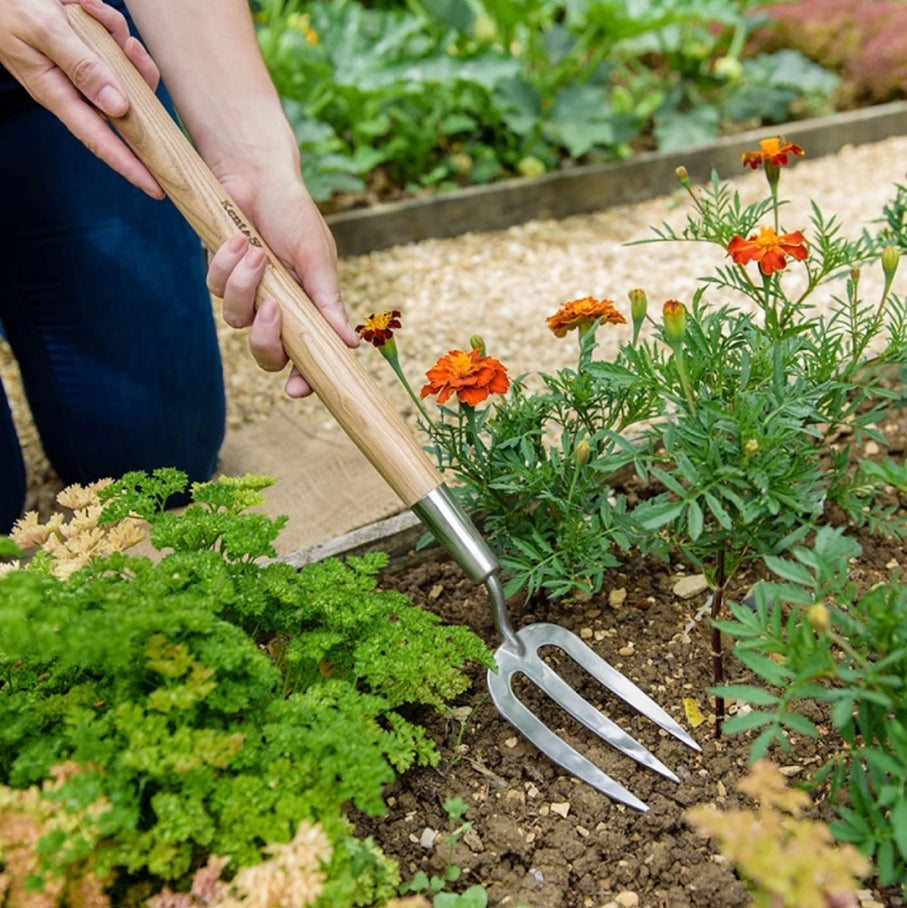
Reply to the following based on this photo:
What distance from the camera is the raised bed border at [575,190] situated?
300cm

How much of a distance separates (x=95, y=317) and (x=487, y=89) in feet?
5.42

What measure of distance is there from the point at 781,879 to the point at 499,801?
49 cm

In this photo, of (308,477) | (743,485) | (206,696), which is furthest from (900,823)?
(308,477)

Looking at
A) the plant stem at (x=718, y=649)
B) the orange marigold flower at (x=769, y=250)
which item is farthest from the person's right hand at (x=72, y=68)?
the plant stem at (x=718, y=649)

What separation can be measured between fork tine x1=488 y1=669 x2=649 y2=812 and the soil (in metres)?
0.02

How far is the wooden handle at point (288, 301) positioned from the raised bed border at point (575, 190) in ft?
5.14

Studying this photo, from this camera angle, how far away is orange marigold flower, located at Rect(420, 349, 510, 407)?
4.19ft

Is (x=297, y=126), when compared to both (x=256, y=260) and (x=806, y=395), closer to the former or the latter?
(x=256, y=260)

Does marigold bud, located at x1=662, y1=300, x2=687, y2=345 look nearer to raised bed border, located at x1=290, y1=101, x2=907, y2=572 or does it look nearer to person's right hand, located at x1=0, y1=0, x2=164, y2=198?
person's right hand, located at x1=0, y1=0, x2=164, y2=198

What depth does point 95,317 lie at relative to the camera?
1.97 metres

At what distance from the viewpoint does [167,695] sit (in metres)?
0.98

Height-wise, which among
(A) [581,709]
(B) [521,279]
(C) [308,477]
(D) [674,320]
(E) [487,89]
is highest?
(D) [674,320]

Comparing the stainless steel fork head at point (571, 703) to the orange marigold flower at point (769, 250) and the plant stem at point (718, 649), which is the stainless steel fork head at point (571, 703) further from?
the orange marigold flower at point (769, 250)

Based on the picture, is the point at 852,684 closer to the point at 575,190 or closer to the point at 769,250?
the point at 769,250
